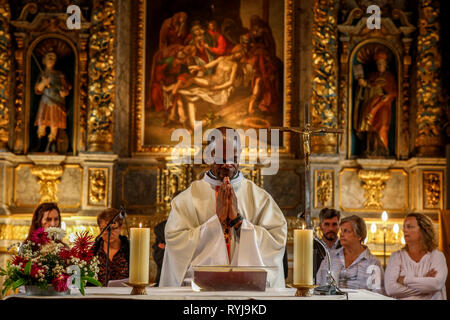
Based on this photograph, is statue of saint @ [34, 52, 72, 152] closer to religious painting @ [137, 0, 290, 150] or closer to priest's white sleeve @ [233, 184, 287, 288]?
religious painting @ [137, 0, 290, 150]

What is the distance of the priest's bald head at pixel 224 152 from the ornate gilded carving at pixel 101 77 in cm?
591

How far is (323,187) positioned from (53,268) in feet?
24.9

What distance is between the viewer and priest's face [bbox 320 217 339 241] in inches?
269

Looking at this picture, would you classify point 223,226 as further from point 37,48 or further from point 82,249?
point 37,48

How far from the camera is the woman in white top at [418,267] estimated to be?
588 centimetres

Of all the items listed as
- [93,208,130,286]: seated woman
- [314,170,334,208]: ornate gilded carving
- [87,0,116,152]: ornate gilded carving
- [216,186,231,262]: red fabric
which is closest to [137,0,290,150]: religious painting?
[87,0,116,152]: ornate gilded carving

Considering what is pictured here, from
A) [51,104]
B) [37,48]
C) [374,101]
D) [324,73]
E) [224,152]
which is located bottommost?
[224,152]

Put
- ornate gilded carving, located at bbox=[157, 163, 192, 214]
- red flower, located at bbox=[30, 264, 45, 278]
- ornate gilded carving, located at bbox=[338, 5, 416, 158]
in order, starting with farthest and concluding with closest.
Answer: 1. ornate gilded carving, located at bbox=[338, 5, 416, 158]
2. ornate gilded carving, located at bbox=[157, 163, 192, 214]
3. red flower, located at bbox=[30, 264, 45, 278]

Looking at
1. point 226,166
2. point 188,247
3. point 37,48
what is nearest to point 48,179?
point 37,48

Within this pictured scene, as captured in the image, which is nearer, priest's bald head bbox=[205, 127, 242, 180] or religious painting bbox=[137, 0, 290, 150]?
priest's bald head bbox=[205, 127, 242, 180]

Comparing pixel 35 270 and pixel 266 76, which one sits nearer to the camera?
pixel 35 270

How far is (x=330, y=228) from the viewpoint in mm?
6871

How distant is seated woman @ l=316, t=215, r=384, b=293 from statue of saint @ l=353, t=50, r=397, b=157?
482cm

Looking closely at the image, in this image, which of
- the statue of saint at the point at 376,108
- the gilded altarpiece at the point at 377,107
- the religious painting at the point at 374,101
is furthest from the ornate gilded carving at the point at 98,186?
the statue of saint at the point at 376,108
